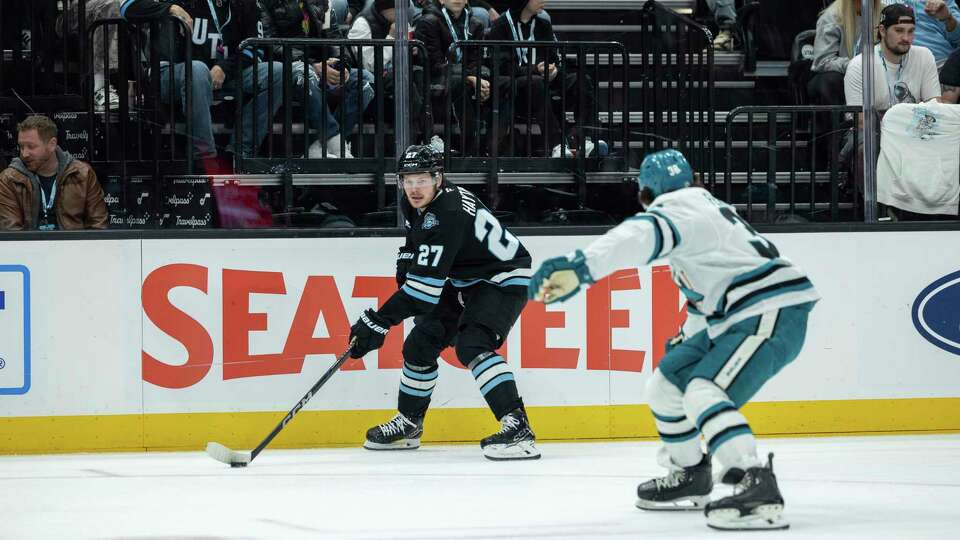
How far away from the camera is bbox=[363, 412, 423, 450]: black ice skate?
6129mm

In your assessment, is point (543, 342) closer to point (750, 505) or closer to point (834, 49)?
point (750, 505)

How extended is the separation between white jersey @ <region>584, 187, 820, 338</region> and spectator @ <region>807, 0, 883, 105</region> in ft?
10.6

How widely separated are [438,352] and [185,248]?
1.22 m

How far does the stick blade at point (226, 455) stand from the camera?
221 inches

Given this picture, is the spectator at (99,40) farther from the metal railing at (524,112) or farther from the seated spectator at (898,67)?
→ the seated spectator at (898,67)

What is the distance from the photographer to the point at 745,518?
4.21 meters

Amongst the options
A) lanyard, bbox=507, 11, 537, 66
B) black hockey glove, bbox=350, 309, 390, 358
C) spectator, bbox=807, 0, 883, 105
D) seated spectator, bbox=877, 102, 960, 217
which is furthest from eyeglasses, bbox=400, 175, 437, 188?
spectator, bbox=807, 0, 883, 105

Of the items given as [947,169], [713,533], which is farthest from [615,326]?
[713,533]

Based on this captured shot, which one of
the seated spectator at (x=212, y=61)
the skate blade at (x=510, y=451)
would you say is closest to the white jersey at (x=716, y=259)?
the skate blade at (x=510, y=451)

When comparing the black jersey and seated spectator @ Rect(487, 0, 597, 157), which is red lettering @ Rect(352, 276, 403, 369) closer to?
the black jersey

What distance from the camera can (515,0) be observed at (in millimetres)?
7492

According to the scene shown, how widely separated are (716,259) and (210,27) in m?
3.66

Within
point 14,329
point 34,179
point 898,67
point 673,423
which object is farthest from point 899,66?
point 14,329

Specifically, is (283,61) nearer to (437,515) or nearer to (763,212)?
(763,212)
